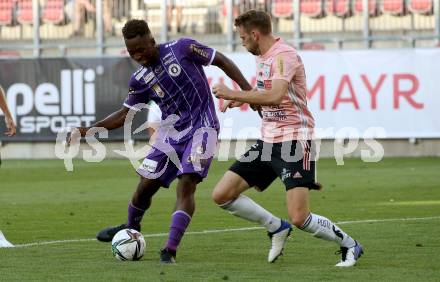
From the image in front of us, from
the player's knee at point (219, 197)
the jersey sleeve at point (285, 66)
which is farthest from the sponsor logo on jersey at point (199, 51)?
the player's knee at point (219, 197)

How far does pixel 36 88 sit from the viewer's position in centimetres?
2758

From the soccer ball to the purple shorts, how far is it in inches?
26.3

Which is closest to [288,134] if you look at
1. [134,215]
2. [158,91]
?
[158,91]

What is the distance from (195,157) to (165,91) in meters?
0.65

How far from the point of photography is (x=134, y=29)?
968cm

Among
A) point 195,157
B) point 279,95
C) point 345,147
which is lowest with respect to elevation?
point 345,147

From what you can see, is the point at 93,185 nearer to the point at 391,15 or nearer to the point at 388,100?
the point at 388,100

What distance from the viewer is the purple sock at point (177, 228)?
9.76m

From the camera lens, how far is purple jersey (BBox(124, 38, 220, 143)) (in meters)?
10.2

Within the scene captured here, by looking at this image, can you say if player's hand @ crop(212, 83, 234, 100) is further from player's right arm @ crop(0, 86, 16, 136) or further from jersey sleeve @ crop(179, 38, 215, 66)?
player's right arm @ crop(0, 86, 16, 136)

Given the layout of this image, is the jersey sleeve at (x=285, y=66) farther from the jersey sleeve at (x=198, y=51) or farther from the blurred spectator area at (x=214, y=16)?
the blurred spectator area at (x=214, y=16)

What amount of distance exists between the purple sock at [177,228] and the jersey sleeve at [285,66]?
1489mm

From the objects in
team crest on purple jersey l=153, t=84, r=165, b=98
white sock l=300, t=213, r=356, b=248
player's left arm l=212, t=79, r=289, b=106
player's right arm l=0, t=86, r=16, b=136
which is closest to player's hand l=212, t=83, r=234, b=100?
player's left arm l=212, t=79, r=289, b=106

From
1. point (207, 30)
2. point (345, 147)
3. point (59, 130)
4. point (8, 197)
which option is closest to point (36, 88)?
point (59, 130)
